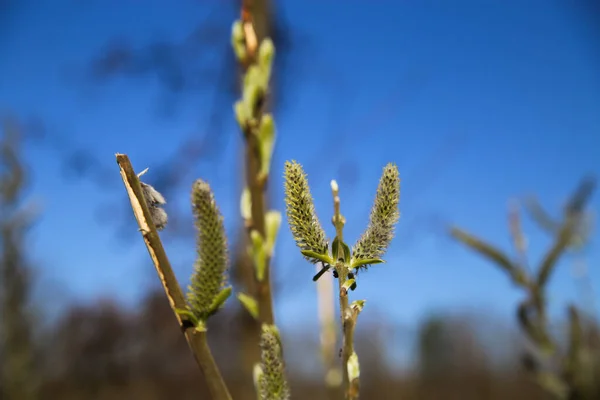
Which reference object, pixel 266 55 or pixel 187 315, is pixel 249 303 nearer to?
pixel 187 315

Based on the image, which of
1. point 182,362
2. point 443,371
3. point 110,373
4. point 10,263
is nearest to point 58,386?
point 110,373

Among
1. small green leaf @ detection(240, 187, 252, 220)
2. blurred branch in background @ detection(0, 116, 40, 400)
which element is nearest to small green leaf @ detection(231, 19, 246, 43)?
small green leaf @ detection(240, 187, 252, 220)

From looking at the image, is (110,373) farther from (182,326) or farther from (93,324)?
(182,326)

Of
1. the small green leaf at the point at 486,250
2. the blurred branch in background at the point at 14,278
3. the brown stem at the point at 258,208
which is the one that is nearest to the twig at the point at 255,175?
the brown stem at the point at 258,208

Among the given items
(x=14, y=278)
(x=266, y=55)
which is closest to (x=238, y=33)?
(x=266, y=55)

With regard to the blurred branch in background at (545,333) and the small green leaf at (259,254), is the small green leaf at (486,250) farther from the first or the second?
the small green leaf at (259,254)
